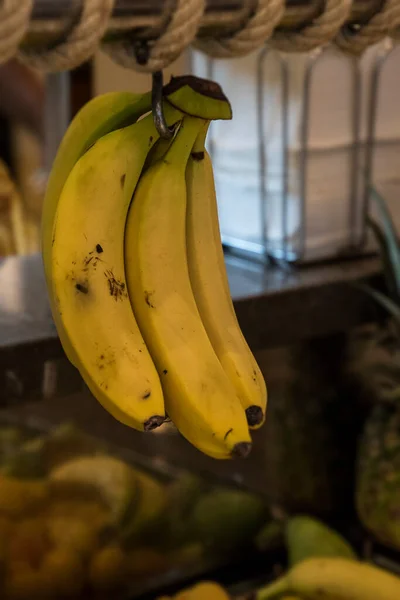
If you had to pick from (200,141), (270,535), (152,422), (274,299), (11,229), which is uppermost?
(200,141)

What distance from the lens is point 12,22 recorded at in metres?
0.34

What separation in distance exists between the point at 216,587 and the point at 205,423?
473 millimetres

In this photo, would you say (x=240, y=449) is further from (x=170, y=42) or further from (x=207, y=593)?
(x=207, y=593)

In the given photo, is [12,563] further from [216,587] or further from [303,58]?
[303,58]

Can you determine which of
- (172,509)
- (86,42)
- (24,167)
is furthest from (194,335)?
(24,167)

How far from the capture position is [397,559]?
938 mm

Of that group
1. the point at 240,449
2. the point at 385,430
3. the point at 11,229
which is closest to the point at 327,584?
the point at 385,430

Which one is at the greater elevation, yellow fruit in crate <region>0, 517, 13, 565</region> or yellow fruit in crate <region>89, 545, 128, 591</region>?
yellow fruit in crate <region>0, 517, 13, 565</region>

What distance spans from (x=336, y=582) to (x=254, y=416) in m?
0.43

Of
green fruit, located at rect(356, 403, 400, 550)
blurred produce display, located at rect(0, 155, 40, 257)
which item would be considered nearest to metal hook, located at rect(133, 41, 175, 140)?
green fruit, located at rect(356, 403, 400, 550)

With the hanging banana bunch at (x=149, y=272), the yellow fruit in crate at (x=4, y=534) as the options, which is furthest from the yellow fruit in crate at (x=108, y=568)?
the hanging banana bunch at (x=149, y=272)

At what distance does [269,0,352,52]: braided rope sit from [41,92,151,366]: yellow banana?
0.13 m

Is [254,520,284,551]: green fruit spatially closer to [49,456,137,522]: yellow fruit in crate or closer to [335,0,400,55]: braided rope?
[49,456,137,522]: yellow fruit in crate

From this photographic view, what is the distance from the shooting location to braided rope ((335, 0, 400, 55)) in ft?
1.66
